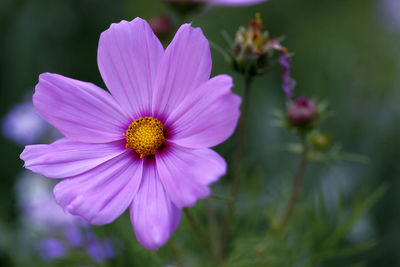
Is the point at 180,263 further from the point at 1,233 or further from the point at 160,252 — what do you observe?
the point at 1,233

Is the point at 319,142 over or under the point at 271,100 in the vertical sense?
over

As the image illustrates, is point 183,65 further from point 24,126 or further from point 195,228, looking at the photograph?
point 24,126

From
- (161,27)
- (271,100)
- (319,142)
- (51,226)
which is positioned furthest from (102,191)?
(271,100)

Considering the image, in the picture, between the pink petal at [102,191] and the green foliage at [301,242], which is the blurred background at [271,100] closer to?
the green foliage at [301,242]

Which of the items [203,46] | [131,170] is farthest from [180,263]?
[203,46]

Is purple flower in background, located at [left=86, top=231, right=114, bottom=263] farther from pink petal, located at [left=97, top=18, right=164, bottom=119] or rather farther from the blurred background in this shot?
pink petal, located at [left=97, top=18, right=164, bottom=119]

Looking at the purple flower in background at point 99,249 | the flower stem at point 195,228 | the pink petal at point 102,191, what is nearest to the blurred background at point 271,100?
the purple flower in background at point 99,249

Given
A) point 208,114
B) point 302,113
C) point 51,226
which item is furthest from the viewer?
point 51,226
